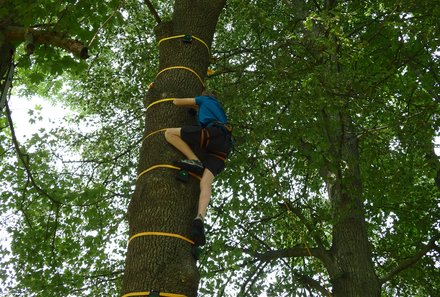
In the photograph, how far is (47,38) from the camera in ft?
11.8

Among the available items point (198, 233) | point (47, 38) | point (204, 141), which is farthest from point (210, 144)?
point (47, 38)

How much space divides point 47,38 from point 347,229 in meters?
5.49

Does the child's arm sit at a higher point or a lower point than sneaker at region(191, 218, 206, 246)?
higher

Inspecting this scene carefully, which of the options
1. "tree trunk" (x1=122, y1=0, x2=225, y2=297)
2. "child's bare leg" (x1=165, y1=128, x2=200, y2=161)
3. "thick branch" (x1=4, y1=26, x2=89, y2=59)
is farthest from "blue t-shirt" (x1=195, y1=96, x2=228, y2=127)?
"thick branch" (x1=4, y1=26, x2=89, y2=59)

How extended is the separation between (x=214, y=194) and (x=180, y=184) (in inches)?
208

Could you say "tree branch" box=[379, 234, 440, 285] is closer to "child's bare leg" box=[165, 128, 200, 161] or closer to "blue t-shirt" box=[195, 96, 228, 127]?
"blue t-shirt" box=[195, 96, 228, 127]

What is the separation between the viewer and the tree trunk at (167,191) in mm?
2949

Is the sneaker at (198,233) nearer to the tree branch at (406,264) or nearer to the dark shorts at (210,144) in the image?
the dark shorts at (210,144)

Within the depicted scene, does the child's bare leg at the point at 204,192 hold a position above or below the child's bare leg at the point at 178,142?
below

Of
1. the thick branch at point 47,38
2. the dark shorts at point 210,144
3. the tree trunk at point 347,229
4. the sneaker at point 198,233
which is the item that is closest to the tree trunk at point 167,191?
the sneaker at point 198,233

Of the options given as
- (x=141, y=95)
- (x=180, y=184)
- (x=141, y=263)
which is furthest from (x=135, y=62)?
(x=141, y=263)

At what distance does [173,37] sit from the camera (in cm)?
470

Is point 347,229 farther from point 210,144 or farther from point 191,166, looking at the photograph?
point 191,166

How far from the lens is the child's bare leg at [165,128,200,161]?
363cm
